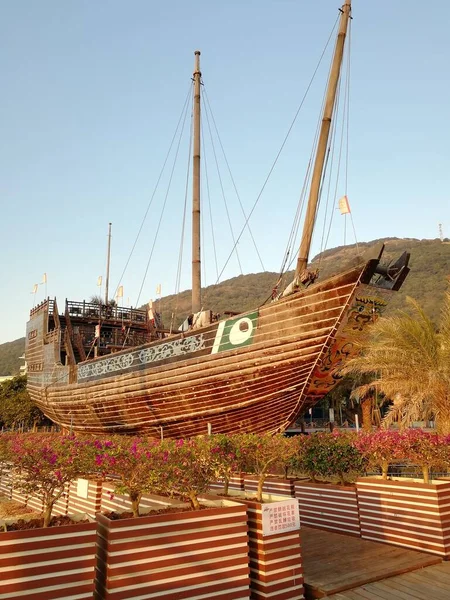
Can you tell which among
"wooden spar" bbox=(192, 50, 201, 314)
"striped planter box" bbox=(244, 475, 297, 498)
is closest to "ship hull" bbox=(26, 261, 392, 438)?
"wooden spar" bbox=(192, 50, 201, 314)

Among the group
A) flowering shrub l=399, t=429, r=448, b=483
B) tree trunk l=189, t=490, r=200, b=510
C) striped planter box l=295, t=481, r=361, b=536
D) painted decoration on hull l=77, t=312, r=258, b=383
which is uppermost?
painted decoration on hull l=77, t=312, r=258, b=383

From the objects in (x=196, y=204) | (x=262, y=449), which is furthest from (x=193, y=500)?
(x=196, y=204)

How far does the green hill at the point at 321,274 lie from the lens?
8456 centimetres

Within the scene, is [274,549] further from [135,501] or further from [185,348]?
[185,348]

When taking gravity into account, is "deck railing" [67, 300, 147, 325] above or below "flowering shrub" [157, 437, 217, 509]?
above

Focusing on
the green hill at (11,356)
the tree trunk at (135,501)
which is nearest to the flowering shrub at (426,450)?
the tree trunk at (135,501)

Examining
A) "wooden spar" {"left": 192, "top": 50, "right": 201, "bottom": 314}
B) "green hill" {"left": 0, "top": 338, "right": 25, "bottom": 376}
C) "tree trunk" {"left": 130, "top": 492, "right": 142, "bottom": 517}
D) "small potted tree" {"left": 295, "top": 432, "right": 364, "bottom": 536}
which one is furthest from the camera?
"green hill" {"left": 0, "top": 338, "right": 25, "bottom": 376}

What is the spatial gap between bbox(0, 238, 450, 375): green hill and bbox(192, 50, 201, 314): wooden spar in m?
34.7

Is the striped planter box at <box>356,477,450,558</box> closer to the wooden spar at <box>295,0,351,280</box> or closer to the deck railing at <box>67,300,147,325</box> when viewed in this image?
the wooden spar at <box>295,0,351,280</box>

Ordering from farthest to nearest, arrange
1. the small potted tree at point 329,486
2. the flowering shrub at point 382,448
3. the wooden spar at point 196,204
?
the wooden spar at point 196,204
the small potted tree at point 329,486
the flowering shrub at point 382,448

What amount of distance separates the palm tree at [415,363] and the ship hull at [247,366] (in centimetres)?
113

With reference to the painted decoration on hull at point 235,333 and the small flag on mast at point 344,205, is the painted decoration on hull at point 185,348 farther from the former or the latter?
the small flag on mast at point 344,205

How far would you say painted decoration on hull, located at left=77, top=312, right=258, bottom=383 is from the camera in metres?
15.1

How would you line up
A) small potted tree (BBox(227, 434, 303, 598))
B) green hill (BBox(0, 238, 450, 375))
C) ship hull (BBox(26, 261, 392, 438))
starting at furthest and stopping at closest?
green hill (BBox(0, 238, 450, 375)) → ship hull (BBox(26, 261, 392, 438)) → small potted tree (BBox(227, 434, 303, 598))
